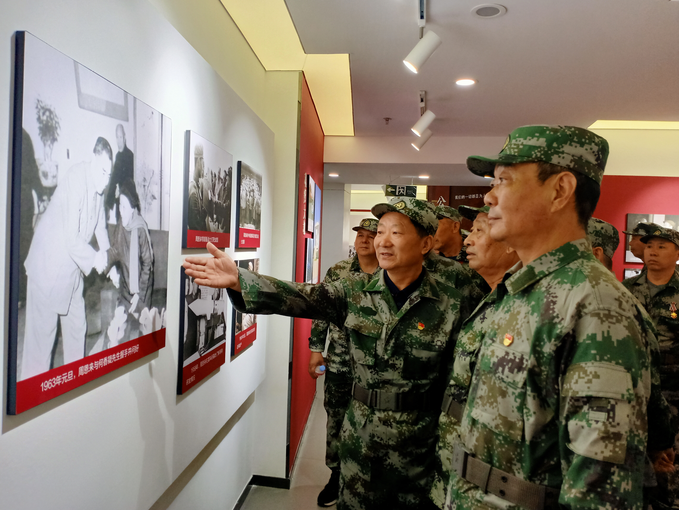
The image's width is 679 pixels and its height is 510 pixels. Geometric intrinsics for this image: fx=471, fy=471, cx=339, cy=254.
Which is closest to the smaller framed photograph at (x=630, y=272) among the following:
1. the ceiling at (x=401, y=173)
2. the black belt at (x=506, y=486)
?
the ceiling at (x=401, y=173)

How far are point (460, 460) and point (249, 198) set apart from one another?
1908mm

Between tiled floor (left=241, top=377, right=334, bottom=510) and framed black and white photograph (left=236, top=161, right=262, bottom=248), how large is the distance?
1774 millimetres

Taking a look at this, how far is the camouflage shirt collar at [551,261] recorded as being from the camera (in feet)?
3.71

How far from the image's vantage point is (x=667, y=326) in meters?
3.51

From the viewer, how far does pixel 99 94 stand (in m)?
1.21

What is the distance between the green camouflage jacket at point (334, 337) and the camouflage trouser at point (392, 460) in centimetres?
100

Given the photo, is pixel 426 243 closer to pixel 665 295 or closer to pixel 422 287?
pixel 422 287

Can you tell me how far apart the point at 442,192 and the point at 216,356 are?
20.3 feet

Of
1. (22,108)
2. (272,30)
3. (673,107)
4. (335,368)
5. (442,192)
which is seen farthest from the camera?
(442,192)

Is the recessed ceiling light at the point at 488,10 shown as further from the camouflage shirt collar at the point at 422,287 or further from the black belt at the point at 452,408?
the black belt at the point at 452,408

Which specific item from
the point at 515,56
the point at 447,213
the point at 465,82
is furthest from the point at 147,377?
the point at 465,82

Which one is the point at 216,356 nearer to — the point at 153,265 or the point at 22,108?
the point at 153,265

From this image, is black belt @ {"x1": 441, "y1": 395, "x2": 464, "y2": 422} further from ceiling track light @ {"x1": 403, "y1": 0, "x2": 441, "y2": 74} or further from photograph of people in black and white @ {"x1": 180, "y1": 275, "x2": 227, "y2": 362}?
ceiling track light @ {"x1": 403, "y1": 0, "x2": 441, "y2": 74}

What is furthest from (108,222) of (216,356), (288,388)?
(288,388)
